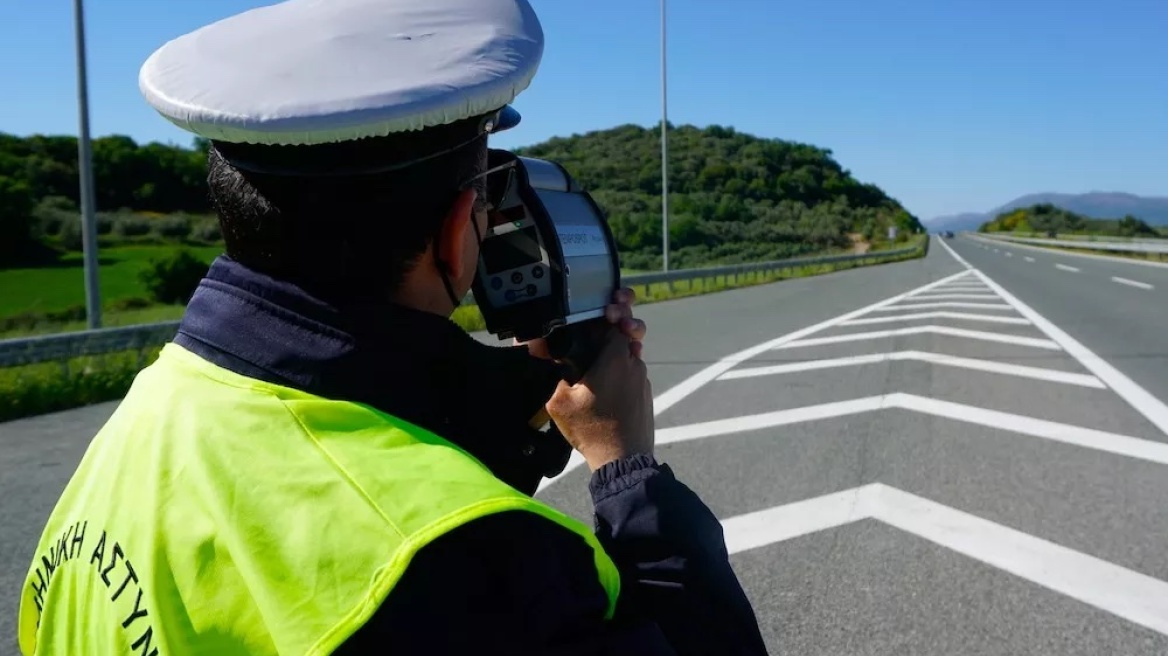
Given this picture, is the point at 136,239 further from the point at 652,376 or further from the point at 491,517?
the point at 491,517

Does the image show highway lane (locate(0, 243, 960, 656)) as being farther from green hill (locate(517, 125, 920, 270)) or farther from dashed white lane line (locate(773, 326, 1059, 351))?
green hill (locate(517, 125, 920, 270))

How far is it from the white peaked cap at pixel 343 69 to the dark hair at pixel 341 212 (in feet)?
0.11

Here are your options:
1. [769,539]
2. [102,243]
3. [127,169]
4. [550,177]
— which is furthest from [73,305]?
[550,177]

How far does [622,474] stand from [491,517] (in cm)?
41

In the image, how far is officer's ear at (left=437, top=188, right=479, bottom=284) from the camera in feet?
3.58

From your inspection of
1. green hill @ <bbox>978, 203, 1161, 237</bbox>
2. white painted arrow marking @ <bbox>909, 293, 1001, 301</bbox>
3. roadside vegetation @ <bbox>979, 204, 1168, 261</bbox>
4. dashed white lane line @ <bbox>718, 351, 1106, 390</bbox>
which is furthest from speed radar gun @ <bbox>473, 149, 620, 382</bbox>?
green hill @ <bbox>978, 203, 1161, 237</bbox>

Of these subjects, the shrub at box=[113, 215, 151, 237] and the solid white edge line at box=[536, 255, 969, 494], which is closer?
the solid white edge line at box=[536, 255, 969, 494]

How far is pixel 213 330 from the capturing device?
108cm

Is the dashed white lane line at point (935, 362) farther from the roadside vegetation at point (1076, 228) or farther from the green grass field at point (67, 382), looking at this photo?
the roadside vegetation at point (1076, 228)

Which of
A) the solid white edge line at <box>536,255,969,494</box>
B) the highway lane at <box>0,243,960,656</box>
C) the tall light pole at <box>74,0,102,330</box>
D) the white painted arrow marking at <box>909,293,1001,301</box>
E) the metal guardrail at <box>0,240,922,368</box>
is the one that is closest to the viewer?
the highway lane at <box>0,243,960,656</box>

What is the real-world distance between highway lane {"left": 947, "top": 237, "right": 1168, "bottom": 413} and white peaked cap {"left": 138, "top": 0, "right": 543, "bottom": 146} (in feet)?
25.9

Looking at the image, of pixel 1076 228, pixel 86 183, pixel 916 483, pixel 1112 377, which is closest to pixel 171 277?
pixel 86 183

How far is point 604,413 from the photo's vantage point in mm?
1331

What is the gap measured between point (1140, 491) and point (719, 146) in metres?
71.0
